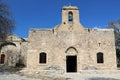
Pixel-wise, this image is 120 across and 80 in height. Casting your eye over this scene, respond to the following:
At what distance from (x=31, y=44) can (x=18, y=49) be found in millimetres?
15304

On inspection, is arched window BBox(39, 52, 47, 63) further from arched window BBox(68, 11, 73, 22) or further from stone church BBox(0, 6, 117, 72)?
arched window BBox(68, 11, 73, 22)

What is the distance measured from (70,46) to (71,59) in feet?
10.7

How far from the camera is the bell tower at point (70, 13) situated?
2513 cm

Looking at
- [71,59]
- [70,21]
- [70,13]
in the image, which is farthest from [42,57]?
[70,13]

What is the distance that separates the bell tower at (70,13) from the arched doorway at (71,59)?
134 inches

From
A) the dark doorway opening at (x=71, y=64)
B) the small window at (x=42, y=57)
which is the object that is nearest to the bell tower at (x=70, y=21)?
the small window at (x=42, y=57)

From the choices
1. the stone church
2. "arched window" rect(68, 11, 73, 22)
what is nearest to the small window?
the stone church

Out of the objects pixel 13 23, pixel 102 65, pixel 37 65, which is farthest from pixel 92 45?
pixel 13 23

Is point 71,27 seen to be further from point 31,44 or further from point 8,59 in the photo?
point 8,59

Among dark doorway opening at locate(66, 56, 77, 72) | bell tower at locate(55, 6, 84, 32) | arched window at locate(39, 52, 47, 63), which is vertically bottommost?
dark doorway opening at locate(66, 56, 77, 72)

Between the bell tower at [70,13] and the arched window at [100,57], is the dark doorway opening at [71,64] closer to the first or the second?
the arched window at [100,57]

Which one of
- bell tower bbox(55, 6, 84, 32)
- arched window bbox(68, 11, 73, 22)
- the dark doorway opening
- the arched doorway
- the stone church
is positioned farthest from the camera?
the dark doorway opening

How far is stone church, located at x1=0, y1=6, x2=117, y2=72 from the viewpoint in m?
24.5

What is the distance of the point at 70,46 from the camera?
24797mm
